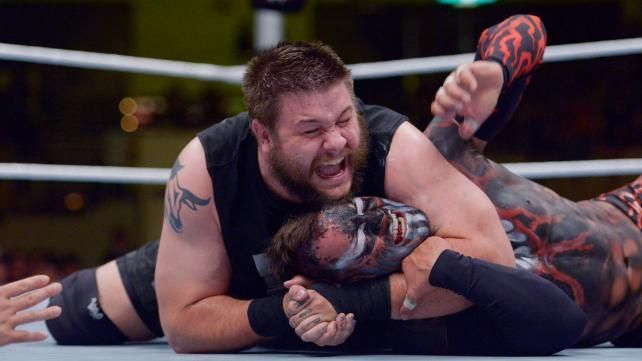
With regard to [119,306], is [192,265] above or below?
above

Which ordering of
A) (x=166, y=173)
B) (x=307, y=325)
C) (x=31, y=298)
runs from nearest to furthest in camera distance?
(x=307, y=325), (x=31, y=298), (x=166, y=173)

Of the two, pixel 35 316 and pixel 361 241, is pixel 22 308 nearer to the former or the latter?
pixel 35 316

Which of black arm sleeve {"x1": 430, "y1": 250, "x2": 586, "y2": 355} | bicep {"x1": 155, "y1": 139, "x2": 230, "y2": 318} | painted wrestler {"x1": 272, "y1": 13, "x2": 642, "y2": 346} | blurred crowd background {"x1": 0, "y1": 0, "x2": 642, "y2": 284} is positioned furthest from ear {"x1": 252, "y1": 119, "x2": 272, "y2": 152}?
blurred crowd background {"x1": 0, "y1": 0, "x2": 642, "y2": 284}

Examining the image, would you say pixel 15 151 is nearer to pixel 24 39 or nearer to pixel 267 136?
pixel 24 39

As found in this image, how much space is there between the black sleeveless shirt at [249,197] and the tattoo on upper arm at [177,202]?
1.5 inches

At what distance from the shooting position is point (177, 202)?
1.87 m

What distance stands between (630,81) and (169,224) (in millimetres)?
4608

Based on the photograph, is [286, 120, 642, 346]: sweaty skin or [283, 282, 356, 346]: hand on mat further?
[286, 120, 642, 346]: sweaty skin

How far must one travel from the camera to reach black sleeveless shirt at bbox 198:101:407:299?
1.85 meters

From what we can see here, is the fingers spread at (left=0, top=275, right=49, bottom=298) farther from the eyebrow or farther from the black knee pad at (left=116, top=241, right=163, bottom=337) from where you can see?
the eyebrow

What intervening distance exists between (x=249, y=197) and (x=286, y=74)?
246 millimetres

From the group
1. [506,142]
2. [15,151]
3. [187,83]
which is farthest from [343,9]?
[15,151]

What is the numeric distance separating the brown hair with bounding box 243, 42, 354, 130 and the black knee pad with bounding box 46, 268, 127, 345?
62 centimetres

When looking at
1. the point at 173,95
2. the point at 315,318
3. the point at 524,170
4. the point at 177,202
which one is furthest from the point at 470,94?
the point at 173,95
